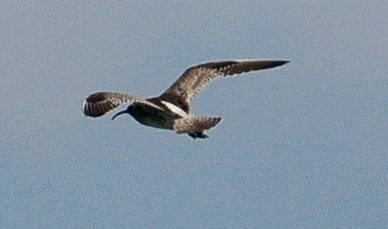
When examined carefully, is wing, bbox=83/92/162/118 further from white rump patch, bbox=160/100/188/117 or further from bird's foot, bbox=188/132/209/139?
bird's foot, bbox=188/132/209/139

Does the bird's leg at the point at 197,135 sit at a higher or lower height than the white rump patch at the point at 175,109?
lower

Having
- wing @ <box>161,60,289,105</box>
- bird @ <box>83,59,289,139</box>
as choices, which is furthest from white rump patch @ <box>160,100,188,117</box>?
wing @ <box>161,60,289,105</box>

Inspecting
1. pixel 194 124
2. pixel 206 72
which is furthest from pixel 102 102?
pixel 206 72

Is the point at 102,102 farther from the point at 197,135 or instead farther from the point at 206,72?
the point at 206,72

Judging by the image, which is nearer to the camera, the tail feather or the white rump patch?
the tail feather

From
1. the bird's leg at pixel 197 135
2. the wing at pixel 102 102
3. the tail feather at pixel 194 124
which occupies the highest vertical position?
the wing at pixel 102 102

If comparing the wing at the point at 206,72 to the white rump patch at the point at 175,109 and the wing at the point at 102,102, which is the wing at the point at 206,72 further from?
the wing at the point at 102,102

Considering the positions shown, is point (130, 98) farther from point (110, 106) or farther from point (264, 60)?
point (264, 60)

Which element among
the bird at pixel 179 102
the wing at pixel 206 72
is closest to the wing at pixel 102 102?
the bird at pixel 179 102

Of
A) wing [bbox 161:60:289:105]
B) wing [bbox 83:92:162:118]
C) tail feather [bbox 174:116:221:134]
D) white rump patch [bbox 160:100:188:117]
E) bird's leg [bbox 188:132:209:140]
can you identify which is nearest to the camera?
tail feather [bbox 174:116:221:134]
